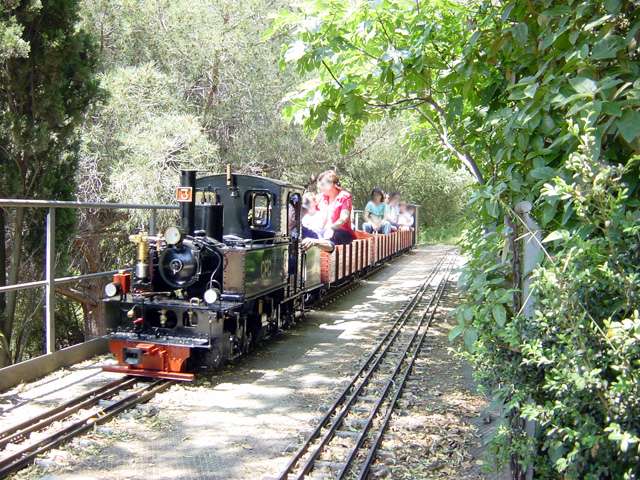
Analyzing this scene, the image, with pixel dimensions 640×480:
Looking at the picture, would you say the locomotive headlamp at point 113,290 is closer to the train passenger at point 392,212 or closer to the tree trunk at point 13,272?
the tree trunk at point 13,272

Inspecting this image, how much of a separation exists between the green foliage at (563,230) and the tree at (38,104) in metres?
5.50

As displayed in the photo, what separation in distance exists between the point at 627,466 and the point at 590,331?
54 centimetres

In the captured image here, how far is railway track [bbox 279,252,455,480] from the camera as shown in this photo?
4.30 m

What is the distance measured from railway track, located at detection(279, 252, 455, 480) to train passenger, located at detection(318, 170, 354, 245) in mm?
3083

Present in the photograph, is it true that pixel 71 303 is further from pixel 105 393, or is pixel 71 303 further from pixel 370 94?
pixel 370 94

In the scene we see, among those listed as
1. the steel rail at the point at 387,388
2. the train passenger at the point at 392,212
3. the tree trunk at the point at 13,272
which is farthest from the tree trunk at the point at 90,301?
the train passenger at the point at 392,212

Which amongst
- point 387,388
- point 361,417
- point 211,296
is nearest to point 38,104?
point 211,296

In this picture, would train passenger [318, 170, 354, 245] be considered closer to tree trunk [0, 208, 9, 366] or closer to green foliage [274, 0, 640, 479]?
tree trunk [0, 208, 9, 366]

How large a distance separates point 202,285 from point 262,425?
2.12 meters

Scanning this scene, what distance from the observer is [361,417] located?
17.9 ft

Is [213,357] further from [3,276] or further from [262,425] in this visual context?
[3,276]

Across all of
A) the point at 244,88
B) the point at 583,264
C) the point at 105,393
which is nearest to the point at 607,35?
the point at 583,264

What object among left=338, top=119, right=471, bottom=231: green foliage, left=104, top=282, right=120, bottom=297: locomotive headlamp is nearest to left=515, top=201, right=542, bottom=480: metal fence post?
left=104, top=282, right=120, bottom=297: locomotive headlamp

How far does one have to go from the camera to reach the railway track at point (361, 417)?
4301 millimetres
